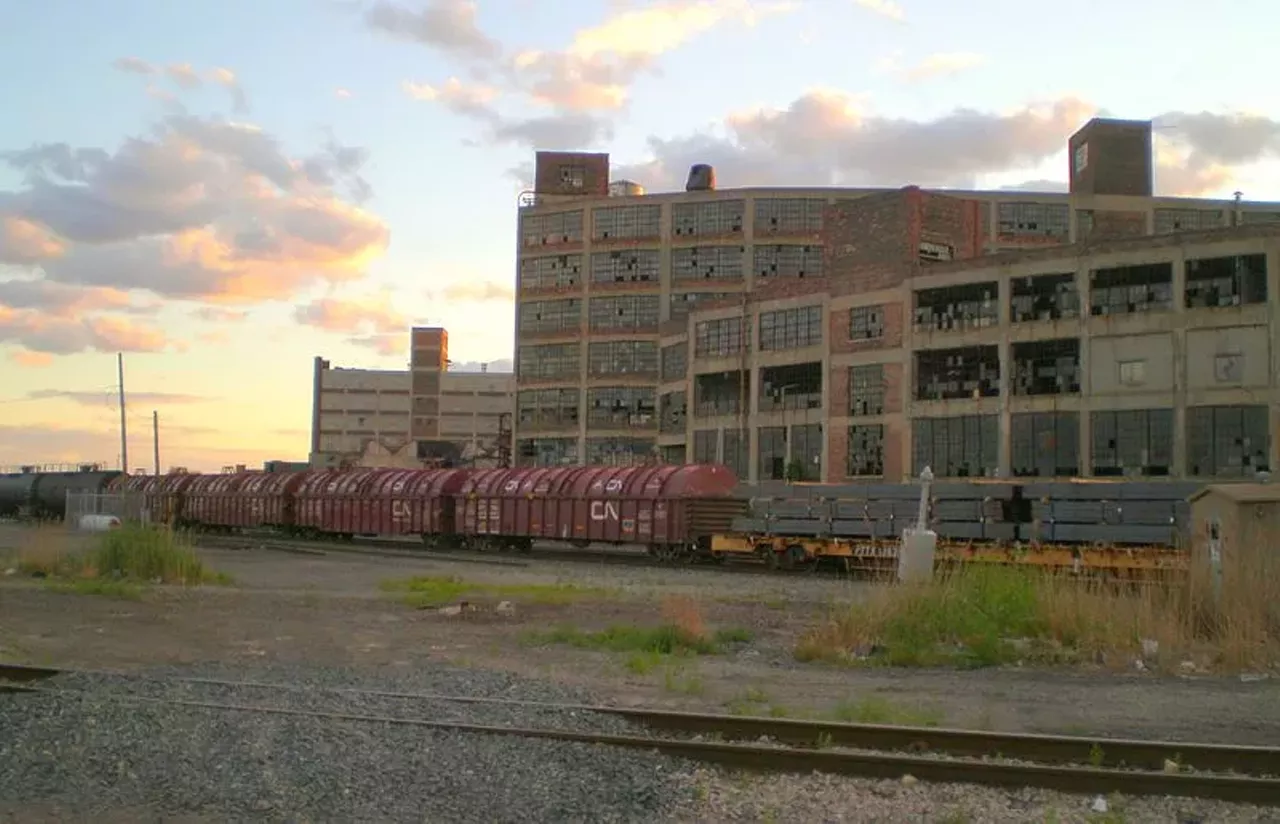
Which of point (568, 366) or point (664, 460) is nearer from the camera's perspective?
point (664, 460)

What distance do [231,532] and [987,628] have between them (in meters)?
52.4

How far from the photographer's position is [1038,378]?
180 ft

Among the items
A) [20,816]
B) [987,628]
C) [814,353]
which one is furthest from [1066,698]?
[814,353]

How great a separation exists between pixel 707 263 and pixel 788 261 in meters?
5.99

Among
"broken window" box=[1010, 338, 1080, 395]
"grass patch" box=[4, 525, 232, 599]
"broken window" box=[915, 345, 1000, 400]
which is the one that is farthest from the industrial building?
"grass patch" box=[4, 525, 232, 599]

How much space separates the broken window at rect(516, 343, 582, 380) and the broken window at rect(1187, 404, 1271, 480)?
4782 cm

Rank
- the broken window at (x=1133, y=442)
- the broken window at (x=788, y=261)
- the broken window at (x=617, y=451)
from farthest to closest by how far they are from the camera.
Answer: the broken window at (x=788, y=261), the broken window at (x=617, y=451), the broken window at (x=1133, y=442)

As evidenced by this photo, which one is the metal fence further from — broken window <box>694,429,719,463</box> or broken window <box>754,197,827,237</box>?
broken window <box>754,197,827,237</box>

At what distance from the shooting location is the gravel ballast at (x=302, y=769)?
7418 millimetres

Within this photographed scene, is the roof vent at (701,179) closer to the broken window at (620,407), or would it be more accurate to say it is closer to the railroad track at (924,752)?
the broken window at (620,407)

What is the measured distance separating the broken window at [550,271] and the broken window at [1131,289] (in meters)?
44.7

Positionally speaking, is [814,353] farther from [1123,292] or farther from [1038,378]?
[1123,292]

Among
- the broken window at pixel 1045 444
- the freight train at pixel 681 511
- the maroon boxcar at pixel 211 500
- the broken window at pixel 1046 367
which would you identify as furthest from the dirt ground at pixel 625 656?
the broken window at pixel 1046 367

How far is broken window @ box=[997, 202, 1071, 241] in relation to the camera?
8044cm
